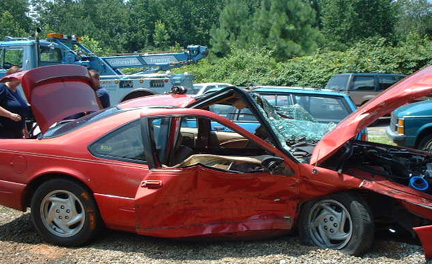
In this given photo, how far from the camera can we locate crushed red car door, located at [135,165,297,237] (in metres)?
3.75

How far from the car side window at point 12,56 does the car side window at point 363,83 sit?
1073 cm

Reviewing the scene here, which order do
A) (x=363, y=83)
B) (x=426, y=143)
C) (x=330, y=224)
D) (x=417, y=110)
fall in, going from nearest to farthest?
(x=330, y=224)
(x=426, y=143)
(x=417, y=110)
(x=363, y=83)

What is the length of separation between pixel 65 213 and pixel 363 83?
12678 millimetres

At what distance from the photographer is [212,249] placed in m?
3.96

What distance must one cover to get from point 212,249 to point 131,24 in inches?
2649

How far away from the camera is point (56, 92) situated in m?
5.36

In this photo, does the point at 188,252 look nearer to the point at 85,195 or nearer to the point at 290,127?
the point at 85,195

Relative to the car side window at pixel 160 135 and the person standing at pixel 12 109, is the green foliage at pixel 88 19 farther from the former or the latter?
the car side window at pixel 160 135

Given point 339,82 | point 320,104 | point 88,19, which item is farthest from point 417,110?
point 88,19

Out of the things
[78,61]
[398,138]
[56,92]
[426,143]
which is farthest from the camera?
[78,61]

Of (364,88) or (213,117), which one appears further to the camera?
(364,88)

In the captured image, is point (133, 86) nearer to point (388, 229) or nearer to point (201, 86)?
point (201, 86)

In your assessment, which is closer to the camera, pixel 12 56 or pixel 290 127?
pixel 290 127

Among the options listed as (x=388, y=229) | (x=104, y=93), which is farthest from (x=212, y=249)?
(x=104, y=93)
